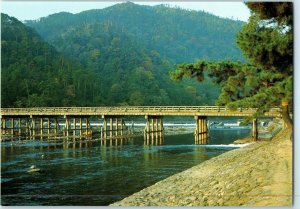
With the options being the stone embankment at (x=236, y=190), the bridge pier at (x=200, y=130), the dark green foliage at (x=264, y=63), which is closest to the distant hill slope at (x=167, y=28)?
the dark green foliage at (x=264, y=63)

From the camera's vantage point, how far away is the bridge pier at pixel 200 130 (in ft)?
75.0

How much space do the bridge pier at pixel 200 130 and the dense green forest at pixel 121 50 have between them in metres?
5.91

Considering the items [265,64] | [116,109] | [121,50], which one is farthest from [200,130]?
[265,64]

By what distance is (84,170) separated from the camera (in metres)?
13.6

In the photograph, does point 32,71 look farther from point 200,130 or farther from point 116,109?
point 200,130

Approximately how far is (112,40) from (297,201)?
7851mm

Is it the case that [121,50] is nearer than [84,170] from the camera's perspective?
Yes

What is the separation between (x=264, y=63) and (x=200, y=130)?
606 inches

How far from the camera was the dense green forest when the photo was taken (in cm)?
1004

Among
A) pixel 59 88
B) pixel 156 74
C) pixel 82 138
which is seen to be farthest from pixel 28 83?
pixel 82 138

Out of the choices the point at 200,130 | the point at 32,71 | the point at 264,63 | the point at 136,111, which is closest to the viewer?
the point at 264,63

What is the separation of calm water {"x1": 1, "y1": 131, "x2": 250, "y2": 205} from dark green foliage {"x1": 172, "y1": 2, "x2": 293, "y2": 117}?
326 centimetres

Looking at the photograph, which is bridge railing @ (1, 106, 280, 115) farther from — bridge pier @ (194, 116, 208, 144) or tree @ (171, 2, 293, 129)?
tree @ (171, 2, 293, 129)

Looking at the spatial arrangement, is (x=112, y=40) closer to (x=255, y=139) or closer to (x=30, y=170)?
(x=30, y=170)
